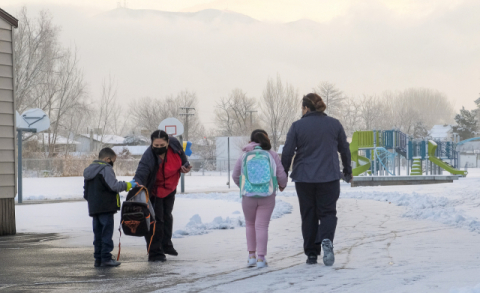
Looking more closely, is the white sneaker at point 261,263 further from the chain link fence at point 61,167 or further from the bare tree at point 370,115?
the bare tree at point 370,115

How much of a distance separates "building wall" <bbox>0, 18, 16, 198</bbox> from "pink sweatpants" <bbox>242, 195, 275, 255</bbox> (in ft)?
16.2

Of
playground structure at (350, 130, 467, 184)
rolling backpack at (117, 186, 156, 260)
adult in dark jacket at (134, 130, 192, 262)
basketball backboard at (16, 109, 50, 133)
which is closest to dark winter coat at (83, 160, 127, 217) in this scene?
rolling backpack at (117, 186, 156, 260)

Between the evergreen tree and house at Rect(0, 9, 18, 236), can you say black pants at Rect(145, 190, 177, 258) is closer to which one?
house at Rect(0, 9, 18, 236)

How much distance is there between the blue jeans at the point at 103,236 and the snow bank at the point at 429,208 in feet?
17.6

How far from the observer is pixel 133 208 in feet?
21.7

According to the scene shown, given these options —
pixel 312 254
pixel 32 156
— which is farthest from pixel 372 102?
pixel 312 254

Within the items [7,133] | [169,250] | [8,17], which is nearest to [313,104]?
[169,250]

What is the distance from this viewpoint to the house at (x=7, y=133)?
9773 mm

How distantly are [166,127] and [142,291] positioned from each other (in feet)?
56.8

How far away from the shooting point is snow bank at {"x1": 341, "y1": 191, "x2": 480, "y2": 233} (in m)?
10.2

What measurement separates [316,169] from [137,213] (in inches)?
77.5

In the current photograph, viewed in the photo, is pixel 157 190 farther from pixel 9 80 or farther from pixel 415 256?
pixel 9 80

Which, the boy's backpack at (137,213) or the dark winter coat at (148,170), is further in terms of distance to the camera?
the dark winter coat at (148,170)

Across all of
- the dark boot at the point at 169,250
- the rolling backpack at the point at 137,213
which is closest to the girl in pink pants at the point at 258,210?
the rolling backpack at the point at 137,213
